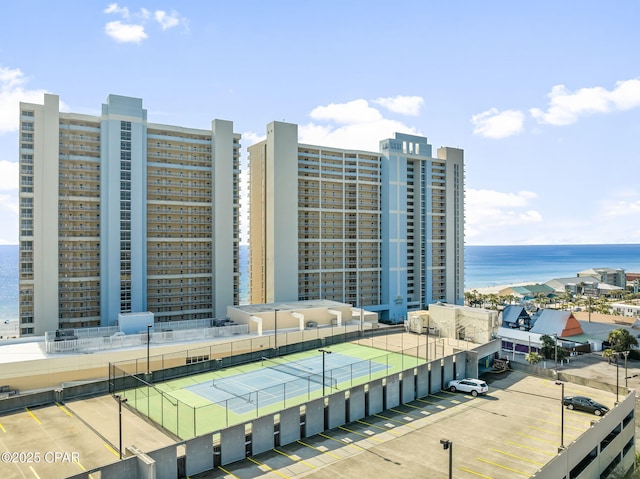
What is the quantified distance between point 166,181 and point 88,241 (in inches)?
576

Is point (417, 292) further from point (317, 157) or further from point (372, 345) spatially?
point (372, 345)

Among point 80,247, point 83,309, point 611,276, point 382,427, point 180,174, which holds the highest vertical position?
point 180,174

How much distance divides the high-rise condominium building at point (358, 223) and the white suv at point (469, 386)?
42.8 m

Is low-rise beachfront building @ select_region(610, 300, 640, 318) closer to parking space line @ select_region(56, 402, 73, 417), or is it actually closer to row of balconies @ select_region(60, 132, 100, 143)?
parking space line @ select_region(56, 402, 73, 417)

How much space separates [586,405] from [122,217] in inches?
2375

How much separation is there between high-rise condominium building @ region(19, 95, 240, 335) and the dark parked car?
166ft

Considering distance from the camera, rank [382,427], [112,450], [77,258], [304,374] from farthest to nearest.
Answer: [77,258] < [304,374] < [382,427] < [112,450]

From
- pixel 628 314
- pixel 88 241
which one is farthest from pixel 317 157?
pixel 628 314

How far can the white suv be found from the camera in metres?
41.0

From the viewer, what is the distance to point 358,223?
9525cm

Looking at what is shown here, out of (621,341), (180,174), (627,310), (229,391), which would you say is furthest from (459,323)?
(627,310)

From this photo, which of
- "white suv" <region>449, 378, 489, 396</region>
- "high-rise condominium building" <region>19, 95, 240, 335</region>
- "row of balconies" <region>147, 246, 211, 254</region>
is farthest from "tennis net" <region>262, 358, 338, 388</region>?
"row of balconies" <region>147, 246, 211, 254</region>

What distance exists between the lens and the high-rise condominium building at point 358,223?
8175 cm

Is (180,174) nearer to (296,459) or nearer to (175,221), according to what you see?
(175,221)
